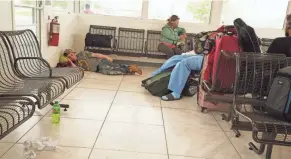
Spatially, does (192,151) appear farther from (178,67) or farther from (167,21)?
(167,21)

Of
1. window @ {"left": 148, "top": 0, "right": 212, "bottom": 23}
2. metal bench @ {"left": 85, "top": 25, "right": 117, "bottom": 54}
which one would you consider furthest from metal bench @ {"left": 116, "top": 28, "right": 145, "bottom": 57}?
window @ {"left": 148, "top": 0, "right": 212, "bottom": 23}

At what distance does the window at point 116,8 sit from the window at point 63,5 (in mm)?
327

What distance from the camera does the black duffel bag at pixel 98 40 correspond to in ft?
18.7

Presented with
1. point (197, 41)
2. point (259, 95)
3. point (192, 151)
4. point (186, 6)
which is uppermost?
point (186, 6)

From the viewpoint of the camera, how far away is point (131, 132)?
8.64 feet

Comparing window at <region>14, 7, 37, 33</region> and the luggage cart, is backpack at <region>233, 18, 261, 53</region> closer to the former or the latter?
the luggage cart

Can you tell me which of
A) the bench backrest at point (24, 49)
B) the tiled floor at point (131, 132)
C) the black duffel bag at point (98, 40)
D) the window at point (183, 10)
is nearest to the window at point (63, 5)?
the black duffel bag at point (98, 40)

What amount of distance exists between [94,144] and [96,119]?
22.5 inches

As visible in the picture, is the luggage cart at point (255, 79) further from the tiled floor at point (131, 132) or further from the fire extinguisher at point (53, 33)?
the fire extinguisher at point (53, 33)

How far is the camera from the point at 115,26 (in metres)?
6.13

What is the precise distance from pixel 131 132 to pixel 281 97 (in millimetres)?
1352

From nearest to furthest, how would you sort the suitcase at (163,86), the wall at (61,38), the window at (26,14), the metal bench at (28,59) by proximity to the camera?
the metal bench at (28,59) → the window at (26,14) → the suitcase at (163,86) → the wall at (61,38)

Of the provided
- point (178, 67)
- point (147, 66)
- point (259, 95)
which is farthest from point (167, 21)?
point (259, 95)

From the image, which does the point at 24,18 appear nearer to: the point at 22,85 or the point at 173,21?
the point at 22,85
